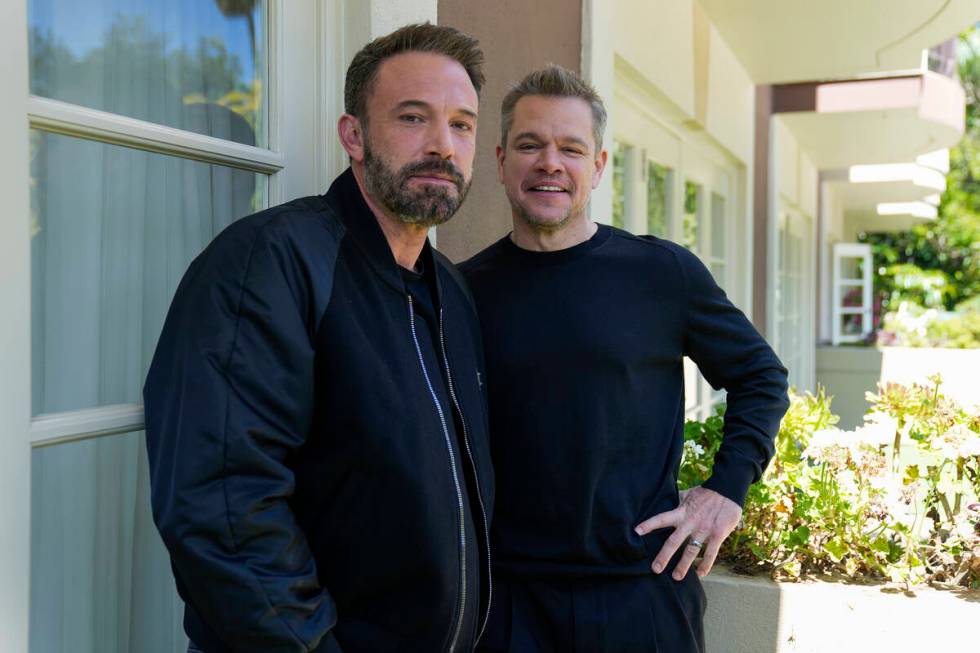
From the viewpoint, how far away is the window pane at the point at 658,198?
5000 mm

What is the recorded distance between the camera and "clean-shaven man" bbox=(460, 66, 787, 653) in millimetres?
1857

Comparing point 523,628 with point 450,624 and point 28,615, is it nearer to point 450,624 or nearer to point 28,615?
point 450,624

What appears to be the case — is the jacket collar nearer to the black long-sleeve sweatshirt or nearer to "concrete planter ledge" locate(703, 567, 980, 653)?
the black long-sleeve sweatshirt

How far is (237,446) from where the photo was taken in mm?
1194

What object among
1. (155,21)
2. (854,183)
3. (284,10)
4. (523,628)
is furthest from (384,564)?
(854,183)

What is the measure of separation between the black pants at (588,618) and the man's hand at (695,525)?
7cm

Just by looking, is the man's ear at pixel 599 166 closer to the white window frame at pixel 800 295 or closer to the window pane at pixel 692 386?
the window pane at pixel 692 386

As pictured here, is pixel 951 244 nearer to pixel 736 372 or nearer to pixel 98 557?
pixel 736 372

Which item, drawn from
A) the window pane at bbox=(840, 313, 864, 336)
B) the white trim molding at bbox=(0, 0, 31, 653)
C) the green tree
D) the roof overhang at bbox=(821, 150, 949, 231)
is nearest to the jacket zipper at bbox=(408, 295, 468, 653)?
the white trim molding at bbox=(0, 0, 31, 653)

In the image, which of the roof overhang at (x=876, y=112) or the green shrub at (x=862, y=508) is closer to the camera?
the green shrub at (x=862, y=508)

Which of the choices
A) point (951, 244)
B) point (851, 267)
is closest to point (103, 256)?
point (851, 267)

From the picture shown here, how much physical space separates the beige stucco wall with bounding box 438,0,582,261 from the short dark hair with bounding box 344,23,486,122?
0.76 m

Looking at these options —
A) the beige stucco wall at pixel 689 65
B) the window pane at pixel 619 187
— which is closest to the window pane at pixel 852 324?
the beige stucco wall at pixel 689 65

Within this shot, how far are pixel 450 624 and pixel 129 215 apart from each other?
2.87 feet
